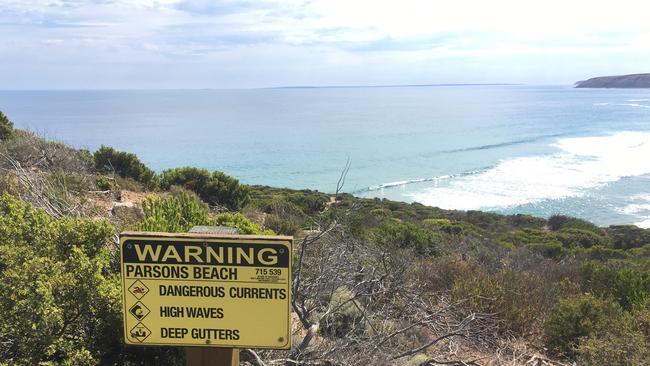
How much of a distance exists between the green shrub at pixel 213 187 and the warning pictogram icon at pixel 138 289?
426 inches

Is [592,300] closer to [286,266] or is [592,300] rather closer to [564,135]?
[286,266]

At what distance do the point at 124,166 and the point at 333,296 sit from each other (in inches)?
450

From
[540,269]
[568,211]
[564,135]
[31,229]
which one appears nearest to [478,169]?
[568,211]

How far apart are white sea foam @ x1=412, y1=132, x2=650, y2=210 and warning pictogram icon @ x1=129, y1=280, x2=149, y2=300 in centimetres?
2998

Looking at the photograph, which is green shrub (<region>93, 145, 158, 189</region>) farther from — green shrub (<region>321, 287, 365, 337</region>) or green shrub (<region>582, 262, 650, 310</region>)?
green shrub (<region>582, 262, 650, 310</region>)

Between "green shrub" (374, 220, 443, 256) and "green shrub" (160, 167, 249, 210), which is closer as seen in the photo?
"green shrub" (374, 220, 443, 256)

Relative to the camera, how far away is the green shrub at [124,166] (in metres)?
14.4

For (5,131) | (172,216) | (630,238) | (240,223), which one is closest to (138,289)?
(172,216)

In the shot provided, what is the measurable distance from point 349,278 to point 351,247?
1503 millimetres

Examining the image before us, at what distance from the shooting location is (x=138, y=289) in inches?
85.7

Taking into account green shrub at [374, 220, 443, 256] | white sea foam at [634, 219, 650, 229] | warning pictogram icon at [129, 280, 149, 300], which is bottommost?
white sea foam at [634, 219, 650, 229]

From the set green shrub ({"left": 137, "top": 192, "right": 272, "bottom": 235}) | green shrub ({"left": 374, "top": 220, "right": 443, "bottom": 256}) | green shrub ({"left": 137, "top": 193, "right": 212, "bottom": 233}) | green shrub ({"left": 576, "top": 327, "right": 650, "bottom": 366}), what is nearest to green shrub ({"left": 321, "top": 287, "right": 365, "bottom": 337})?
green shrub ({"left": 137, "top": 192, "right": 272, "bottom": 235})

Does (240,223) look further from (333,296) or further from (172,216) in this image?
(333,296)

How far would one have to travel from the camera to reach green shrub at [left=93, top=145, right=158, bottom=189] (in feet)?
47.3
